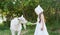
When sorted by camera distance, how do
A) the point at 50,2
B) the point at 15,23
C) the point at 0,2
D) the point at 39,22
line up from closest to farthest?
the point at 39,22 < the point at 15,23 < the point at 50,2 < the point at 0,2

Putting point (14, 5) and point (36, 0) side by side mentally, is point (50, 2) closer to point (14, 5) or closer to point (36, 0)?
point (36, 0)

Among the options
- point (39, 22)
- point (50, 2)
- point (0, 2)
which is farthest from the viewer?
point (0, 2)

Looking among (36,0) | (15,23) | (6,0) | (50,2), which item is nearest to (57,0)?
(50,2)

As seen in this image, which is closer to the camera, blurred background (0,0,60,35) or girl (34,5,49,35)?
girl (34,5,49,35)

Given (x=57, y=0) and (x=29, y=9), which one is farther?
(x=29, y=9)

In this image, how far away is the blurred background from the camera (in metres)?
7.66

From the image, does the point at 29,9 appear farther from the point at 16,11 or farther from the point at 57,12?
the point at 57,12

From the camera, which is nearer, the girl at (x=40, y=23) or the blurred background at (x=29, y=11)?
the girl at (x=40, y=23)

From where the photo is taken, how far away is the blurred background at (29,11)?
25.1ft

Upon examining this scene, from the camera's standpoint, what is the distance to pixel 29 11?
8281mm

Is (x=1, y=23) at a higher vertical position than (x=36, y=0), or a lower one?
lower

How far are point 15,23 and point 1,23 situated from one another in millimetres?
3004

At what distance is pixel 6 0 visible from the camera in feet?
26.0

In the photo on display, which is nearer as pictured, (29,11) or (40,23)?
(40,23)
